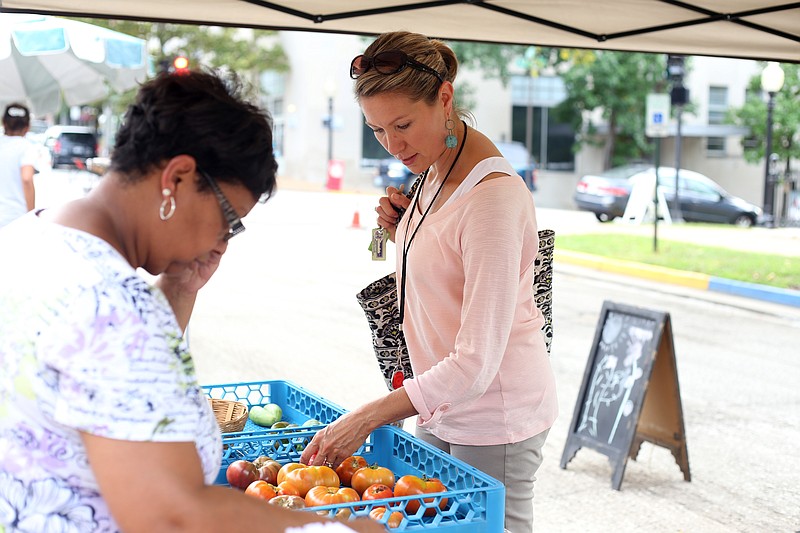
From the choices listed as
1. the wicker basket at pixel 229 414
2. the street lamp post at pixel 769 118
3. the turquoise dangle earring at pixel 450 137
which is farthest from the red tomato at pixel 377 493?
the street lamp post at pixel 769 118

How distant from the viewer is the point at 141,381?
137 centimetres

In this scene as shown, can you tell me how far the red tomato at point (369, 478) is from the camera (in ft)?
7.41

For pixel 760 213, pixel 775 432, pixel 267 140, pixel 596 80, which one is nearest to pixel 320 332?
pixel 775 432

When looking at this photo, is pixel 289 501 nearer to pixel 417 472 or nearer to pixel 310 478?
pixel 310 478

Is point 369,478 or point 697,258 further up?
point 369,478

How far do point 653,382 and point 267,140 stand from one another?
430 cm

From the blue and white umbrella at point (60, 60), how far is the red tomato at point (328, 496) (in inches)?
292

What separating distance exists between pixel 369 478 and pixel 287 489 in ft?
0.73

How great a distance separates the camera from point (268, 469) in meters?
2.28

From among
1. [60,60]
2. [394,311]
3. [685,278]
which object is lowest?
[685,278]

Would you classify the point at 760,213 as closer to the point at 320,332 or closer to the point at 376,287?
the point at 320,332

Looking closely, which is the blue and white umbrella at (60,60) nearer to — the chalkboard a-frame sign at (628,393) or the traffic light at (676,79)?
the chalkboard a-frame sign at (628,393)

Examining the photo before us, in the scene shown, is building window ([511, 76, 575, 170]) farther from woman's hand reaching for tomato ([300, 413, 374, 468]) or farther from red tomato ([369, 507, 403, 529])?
red tomato ([369, 507, 403, 529])

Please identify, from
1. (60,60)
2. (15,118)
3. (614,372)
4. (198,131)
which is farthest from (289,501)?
(60,60)
